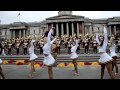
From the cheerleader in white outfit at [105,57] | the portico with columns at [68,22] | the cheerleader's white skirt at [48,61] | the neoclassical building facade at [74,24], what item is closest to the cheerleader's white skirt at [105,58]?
the cheerleader in white outfit at [105,57]

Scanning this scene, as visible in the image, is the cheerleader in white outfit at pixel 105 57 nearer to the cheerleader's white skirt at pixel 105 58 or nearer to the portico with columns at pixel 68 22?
the cheerleader's white skirt at pixel 105 58

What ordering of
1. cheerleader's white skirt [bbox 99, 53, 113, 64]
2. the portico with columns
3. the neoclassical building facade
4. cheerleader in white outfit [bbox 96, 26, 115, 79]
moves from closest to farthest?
1. cheerleader in white outfit [bbox 96, 26, 115, 79]
2. cheerleader's white skirt [bbox 99, 53, 113, 64]
3. the portico with columns
4. the neoclassical building facade

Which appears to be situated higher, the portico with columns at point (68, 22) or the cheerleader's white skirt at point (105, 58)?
the portico with columns at point (68, 22)

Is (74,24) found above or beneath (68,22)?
beneath

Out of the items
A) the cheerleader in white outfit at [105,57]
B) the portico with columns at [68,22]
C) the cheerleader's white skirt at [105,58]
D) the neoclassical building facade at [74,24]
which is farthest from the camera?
the neoclassical building facade at [74,24]

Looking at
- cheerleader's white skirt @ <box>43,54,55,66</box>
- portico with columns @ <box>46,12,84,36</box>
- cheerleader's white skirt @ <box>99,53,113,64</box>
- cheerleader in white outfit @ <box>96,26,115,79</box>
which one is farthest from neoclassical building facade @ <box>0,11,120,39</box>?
cheerleader's white skirt @ <box>43,54,55,66</box>

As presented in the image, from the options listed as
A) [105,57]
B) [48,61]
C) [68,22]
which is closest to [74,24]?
[68,22]

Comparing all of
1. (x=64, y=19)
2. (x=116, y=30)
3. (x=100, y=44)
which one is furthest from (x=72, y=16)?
(x=100, y=44)

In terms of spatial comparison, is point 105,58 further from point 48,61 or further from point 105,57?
point 48,61

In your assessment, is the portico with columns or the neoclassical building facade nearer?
the portico with columns

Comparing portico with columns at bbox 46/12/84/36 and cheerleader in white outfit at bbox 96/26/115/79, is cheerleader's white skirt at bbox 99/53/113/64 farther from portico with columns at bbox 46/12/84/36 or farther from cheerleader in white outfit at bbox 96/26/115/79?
portico with columns at bbox 46/12/84/36

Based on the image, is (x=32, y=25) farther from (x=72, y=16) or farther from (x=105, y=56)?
(x=105, y=56)
